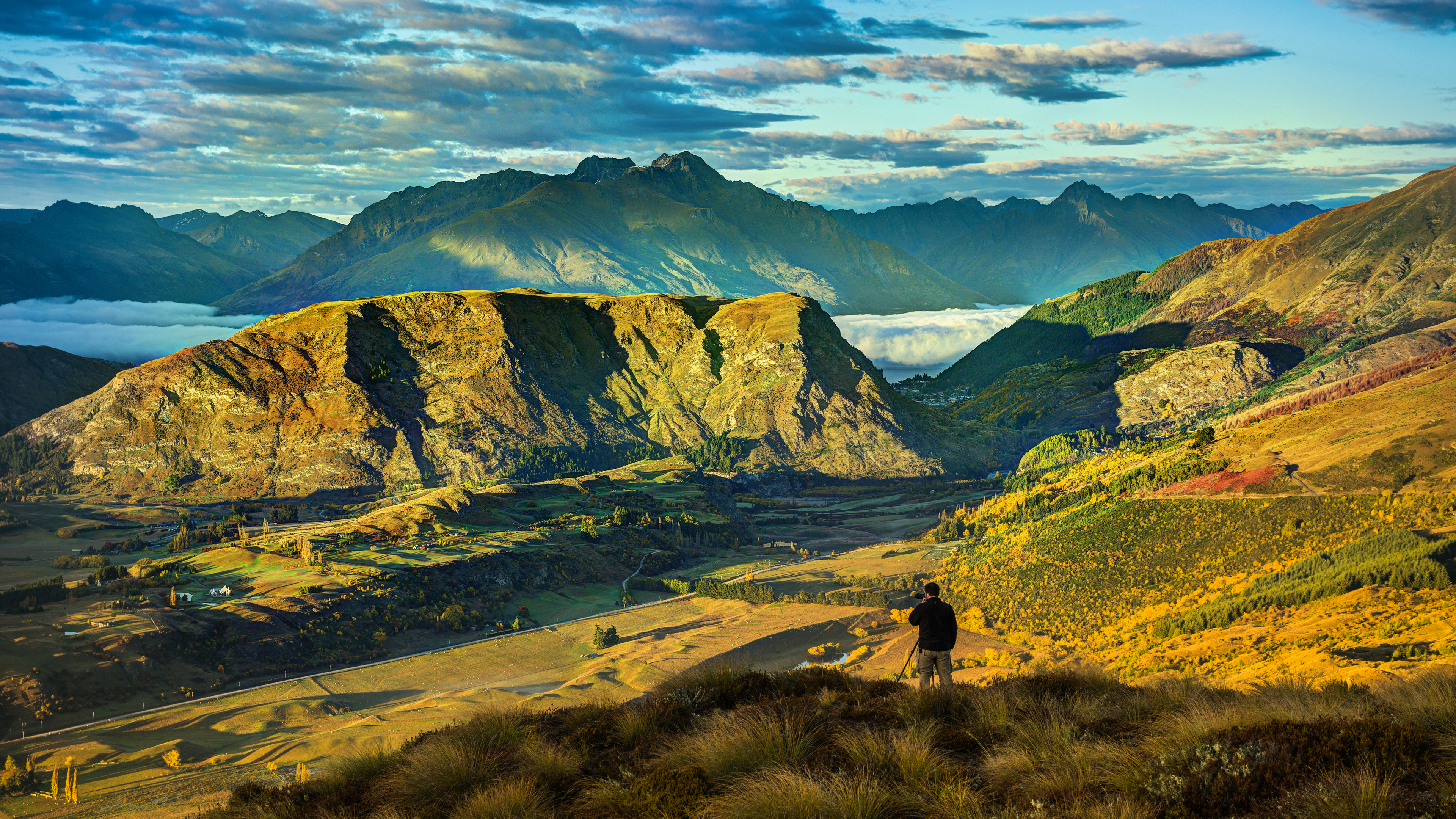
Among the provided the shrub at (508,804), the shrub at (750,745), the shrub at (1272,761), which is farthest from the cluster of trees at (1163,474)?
the shrub at (508,804)

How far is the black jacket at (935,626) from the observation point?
25812mm

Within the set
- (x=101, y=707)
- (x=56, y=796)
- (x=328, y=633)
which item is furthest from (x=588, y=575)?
(x=56, y=796)

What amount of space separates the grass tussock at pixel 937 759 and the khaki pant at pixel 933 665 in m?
2.55

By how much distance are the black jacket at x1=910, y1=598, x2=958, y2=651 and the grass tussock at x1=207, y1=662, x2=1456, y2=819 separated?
268 centimetres

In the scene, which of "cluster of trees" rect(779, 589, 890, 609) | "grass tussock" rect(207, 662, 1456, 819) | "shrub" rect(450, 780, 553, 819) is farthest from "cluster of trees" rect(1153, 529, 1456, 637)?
"shrub" rect(450, 780, 553, 819)

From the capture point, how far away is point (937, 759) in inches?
648

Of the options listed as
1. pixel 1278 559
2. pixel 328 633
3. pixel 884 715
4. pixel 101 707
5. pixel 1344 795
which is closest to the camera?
pixel 1344 795

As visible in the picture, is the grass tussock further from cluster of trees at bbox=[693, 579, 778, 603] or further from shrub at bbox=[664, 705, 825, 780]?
cluster of trees at bbox=[693, 579, 778, 603]

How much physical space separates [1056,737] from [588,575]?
165 metres

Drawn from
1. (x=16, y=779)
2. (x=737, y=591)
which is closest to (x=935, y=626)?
(x=16, y=779)

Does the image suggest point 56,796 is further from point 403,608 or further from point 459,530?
point 459,530

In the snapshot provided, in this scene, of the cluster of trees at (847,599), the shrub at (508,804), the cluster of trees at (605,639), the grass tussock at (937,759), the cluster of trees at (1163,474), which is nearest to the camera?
the grass tussock at (937,759)

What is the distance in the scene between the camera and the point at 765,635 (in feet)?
441

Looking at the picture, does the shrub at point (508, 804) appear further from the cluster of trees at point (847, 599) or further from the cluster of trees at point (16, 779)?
the cluster of trees at point (847, 599)
